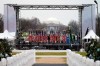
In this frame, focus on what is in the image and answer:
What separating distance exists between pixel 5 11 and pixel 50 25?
57191mm

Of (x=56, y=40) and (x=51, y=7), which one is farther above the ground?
(x=51, y=7)

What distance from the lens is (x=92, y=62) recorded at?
14.1 metres

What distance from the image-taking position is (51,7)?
200 feet

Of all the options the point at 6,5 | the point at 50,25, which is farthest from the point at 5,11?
the point at 50,25

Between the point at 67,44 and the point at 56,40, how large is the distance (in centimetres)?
267

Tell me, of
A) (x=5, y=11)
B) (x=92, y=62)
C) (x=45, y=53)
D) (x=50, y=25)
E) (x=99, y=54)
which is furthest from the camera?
(x=50, y=25)

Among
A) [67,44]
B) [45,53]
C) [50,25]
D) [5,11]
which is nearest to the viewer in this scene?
[45,53]

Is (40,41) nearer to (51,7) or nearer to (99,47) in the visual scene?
(51,7)

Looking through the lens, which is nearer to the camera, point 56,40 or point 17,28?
point 17,28

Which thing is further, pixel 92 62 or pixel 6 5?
pixel 6 5

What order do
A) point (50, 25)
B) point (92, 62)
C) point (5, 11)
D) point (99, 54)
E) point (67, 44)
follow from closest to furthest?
point (92, 62)
point (99, 54)
point (5, 11)
point (67, 44)
point (50, 25)

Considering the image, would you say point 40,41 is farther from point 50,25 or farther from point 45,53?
point 50,25

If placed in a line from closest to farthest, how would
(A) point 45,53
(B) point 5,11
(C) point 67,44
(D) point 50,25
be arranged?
(A) point 45,53 → (B) point 5,11 → (C) point 67,44 → (D) point 50,25

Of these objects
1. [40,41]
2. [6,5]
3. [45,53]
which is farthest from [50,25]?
[45,53]
